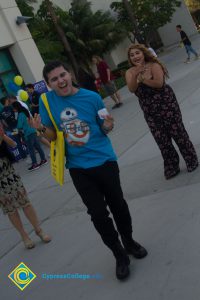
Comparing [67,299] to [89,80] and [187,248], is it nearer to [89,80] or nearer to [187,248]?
[187,248]

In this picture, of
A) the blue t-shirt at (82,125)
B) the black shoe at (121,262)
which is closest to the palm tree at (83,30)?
the blue t-shirt at (82,125)

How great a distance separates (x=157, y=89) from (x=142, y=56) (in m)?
0.41

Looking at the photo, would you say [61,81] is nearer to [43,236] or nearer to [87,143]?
[87,143]

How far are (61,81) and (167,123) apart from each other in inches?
84.1

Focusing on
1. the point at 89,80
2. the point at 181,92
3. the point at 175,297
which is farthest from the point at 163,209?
the point at 181,92

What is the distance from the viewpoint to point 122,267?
3914 mm

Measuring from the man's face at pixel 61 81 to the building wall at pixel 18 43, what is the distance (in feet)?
42.3

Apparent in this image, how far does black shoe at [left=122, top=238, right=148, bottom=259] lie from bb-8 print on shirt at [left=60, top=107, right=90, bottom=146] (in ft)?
3.05

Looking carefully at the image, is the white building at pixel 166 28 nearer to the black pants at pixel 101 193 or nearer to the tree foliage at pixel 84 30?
the tree foliage at pixel 84 30

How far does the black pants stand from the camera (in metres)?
3.84

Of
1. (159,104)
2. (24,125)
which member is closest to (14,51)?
(24,125)

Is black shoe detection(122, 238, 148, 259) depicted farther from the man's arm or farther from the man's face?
the man's face

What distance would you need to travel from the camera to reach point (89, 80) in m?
10.2

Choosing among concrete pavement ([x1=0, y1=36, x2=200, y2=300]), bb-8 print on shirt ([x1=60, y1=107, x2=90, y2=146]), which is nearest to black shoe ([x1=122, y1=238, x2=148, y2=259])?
concrete pavement ([x1=0, y1=36, x2=200, y2=300])
